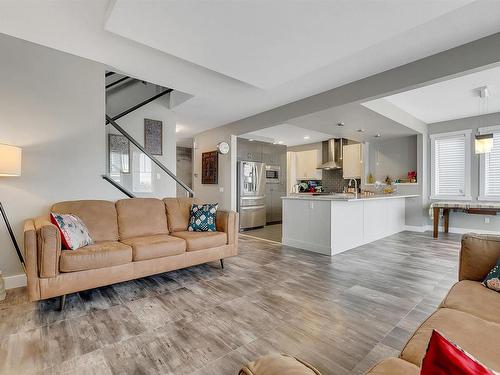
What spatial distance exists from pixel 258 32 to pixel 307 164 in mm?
6459

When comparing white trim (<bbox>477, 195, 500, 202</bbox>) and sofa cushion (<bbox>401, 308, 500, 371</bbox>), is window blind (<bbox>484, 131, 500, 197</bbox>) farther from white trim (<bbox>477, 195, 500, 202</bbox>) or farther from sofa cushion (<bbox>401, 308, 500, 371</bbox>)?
sofa cushion (<bbox>401, 308, 500, 371</bbox>)

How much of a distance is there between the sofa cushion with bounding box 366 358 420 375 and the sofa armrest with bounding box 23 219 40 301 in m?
2.50

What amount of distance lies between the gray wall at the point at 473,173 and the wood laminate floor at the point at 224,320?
9.92ft

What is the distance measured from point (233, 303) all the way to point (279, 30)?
2551mm

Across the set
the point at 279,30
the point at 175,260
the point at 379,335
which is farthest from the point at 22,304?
the point at 279,30

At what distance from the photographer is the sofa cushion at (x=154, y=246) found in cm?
264

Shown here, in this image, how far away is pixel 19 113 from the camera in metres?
2.85

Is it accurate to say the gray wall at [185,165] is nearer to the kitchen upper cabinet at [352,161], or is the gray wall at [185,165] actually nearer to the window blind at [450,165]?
the kitchen upper cabinet at [352,161]

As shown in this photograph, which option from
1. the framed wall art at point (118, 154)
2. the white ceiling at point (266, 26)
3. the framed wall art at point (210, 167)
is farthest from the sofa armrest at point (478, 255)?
the framed wall art at point (210, 167)

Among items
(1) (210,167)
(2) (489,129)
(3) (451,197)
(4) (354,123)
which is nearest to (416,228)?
(3) (451,197)

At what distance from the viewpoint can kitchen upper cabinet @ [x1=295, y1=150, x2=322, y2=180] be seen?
8.12m

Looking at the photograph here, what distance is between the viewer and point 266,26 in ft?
7.13

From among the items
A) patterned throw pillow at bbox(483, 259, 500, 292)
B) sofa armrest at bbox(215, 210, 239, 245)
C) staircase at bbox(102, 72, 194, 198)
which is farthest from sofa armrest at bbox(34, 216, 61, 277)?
patterned throw pillow at bbox(483, 259, 500, 292)

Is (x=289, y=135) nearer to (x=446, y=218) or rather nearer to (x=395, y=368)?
(x=446, y=218)
